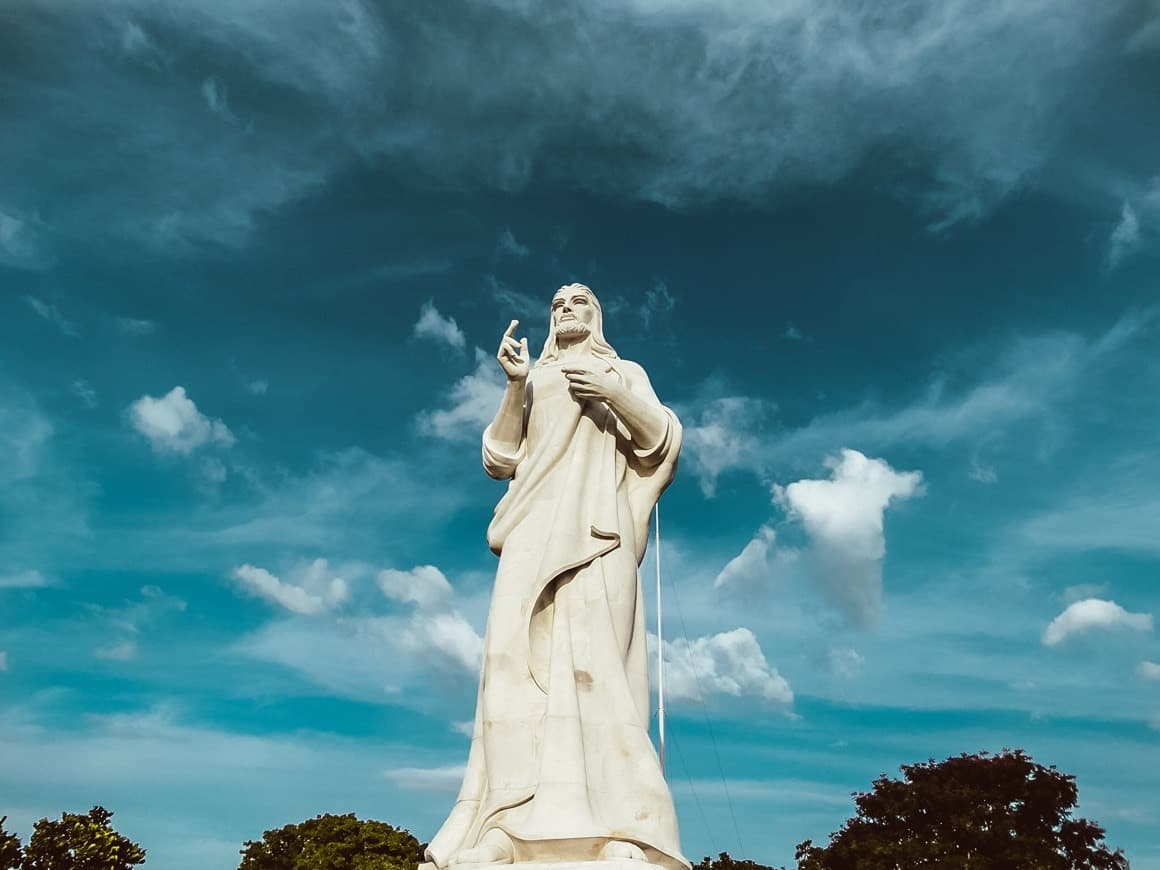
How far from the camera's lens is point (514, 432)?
11.5 metres

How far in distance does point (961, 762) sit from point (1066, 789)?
3477 millimetres

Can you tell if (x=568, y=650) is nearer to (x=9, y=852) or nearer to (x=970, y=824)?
(x=9, y=852)

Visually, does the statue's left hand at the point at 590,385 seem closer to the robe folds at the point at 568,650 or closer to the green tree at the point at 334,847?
the robe folds at the point at 568,650

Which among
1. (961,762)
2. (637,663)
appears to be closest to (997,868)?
(961,762)

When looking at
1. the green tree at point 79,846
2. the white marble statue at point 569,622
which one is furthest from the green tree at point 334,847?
the white marble statue at point 569,622

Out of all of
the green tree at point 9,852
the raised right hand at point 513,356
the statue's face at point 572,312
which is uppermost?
the statue's face at point 572,312

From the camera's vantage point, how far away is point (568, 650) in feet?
32.2

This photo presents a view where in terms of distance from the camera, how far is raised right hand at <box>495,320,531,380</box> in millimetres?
11008

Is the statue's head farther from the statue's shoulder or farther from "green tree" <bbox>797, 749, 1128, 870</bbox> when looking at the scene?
"green tree" <bbox>797, 749, 1128, 870</bbox>

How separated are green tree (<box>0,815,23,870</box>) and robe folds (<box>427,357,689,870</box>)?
66.6 ft

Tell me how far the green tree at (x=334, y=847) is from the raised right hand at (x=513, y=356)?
27.0m

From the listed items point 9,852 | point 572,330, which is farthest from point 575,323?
point 9,852

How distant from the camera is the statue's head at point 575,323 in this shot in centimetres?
1191

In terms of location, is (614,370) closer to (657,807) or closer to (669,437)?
(669,437)
